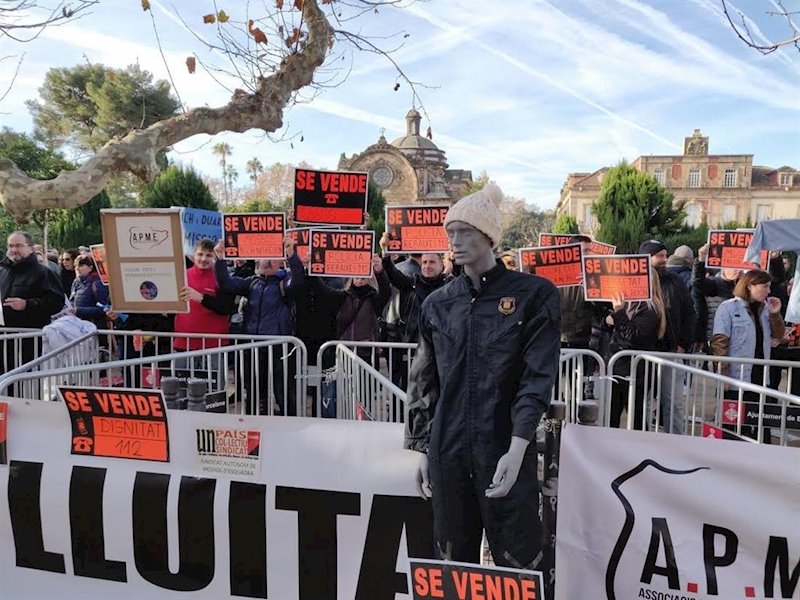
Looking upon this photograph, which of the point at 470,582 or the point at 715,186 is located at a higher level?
the point at 715,186

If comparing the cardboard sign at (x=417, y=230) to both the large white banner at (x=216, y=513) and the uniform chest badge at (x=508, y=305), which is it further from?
the uniform chest badge at (x=508, y=305)

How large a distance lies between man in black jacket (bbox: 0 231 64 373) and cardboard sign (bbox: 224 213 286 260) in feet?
6.51

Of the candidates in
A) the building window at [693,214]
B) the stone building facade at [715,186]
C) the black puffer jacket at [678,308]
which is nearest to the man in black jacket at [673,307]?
the black puffer jacket at [678,308]

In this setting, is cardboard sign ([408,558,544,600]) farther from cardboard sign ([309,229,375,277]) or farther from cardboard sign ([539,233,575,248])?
cardboard sign ([539,233,575,248])

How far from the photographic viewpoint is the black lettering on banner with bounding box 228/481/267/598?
10.3 feet

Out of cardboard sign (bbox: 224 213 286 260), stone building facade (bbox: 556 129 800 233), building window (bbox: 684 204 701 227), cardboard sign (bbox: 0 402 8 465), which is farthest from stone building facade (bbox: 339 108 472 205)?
cardboard sign (bbox: 0 402 8 465)

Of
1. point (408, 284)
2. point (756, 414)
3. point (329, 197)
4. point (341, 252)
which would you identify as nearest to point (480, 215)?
point (756, 414)

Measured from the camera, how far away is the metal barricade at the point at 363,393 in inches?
159

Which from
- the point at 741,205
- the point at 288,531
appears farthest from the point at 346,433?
the point at 741,205

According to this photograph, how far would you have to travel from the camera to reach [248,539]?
10.3 ft

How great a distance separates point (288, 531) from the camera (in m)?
3.12

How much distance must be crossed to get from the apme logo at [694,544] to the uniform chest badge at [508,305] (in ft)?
3.20

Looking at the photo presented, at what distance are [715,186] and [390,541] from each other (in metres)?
91.0

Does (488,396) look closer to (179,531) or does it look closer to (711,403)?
(179,531)
